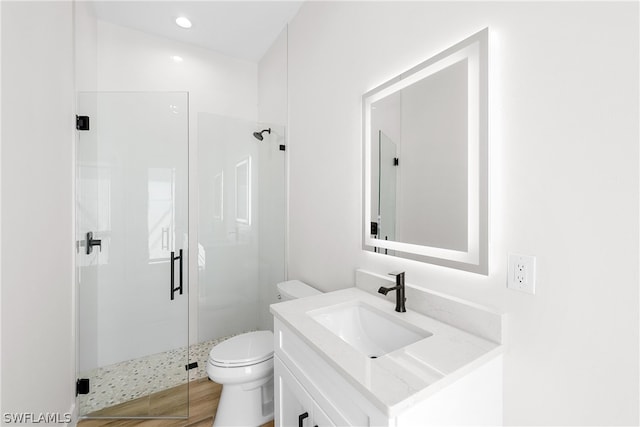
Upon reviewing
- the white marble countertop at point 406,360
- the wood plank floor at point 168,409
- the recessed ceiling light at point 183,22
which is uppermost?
the recessed ceiling light at point 183,22

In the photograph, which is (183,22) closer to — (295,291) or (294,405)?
(295,291)

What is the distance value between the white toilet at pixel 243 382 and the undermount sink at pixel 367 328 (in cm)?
61

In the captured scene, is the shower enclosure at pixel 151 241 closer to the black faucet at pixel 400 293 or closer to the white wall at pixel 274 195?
the white wall at pixel 274 195

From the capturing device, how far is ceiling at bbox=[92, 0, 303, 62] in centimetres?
212

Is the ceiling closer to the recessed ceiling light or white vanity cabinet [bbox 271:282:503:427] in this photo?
the recessed ceiling light

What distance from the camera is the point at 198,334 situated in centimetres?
248

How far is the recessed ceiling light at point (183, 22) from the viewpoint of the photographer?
7.42 feet

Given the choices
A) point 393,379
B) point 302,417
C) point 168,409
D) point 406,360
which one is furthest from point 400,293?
point 168,409

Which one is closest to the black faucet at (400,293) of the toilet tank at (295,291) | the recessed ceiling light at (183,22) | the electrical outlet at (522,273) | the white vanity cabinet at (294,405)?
the electrical outlet at (522,273)

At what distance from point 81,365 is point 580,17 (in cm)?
290

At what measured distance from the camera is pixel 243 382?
61.9 inches

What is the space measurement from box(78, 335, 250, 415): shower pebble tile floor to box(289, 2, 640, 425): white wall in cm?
182

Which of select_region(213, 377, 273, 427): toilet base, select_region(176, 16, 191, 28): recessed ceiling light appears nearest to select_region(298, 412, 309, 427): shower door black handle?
select_region(213, 377, 273, 427): toilet base

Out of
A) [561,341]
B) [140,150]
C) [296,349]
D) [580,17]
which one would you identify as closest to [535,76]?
[580,17]
